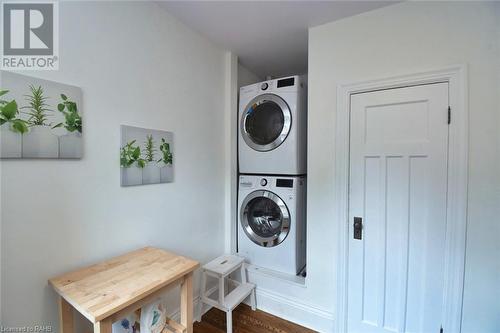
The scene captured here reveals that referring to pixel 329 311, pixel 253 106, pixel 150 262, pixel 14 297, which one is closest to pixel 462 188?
pixel 329 311

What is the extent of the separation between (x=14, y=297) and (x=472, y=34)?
276 centimetres

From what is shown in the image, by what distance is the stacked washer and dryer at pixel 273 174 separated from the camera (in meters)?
2.00

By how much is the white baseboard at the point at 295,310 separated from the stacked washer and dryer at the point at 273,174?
24 centimetres

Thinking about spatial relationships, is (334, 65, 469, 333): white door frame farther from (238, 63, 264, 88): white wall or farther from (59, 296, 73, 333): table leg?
(59, 296, 73, 333): table leg

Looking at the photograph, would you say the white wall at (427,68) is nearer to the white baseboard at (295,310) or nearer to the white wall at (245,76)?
the white baseboard at (295,310)

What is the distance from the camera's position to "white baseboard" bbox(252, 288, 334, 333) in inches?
70.1

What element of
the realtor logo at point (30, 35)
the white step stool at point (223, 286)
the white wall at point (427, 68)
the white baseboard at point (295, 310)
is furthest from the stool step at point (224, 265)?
the realtor logo at point (30, 35)

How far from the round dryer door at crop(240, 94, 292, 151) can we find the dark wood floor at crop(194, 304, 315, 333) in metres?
1.53

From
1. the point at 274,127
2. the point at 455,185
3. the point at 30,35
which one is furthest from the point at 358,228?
the point at 30,35

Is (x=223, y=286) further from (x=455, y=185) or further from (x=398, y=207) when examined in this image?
(x=455, y=185)

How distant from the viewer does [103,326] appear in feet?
2.71

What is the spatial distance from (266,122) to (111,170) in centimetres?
140

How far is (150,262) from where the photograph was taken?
1235 mm

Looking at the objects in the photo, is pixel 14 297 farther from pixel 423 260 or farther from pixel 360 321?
pixel 423 260
